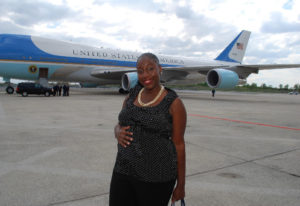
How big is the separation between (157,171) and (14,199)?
169 cm

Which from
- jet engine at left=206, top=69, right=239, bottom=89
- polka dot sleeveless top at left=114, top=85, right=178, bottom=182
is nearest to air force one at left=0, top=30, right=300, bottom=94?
jet engine at left=206, top=69, right=239, bottom=89

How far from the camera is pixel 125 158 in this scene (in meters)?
1.49

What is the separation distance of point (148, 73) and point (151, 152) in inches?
19.5

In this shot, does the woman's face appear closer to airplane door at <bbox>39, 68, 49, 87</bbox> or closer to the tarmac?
the tarmac

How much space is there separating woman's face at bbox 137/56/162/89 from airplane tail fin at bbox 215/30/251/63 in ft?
76.6

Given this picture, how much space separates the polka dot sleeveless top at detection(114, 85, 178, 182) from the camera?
144 centimetres

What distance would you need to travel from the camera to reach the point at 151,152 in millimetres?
1447

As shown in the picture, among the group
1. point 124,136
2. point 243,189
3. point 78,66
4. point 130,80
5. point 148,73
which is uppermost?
point 78,66

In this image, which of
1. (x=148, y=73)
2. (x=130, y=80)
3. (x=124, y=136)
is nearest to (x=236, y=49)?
(x=130, y=80)

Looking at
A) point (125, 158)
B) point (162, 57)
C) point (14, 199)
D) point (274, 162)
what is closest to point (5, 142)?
point (14, 199)

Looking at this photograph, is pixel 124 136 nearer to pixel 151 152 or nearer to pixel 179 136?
pixel 151 152

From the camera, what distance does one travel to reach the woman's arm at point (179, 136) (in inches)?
57.4

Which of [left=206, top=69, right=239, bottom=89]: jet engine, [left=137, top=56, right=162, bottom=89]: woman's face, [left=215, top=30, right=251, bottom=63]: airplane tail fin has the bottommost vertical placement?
[left=137, top=56, right=162, bottom=89]: woman's face

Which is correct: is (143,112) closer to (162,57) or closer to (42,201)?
(42,201)
